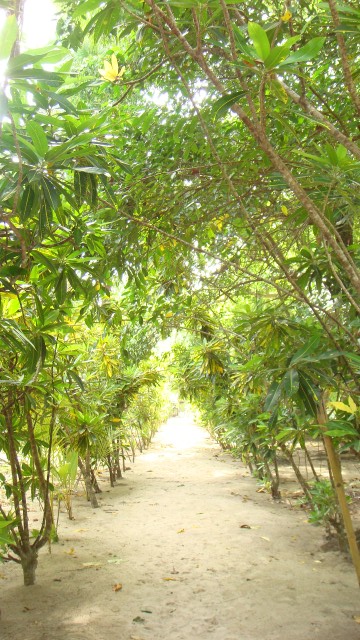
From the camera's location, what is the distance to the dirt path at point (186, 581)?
2627 mm

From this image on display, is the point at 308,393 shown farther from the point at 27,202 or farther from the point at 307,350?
the point at 27,202

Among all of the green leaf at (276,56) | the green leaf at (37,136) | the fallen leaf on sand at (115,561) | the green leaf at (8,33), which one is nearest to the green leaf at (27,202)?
the green leaf at (37,136)

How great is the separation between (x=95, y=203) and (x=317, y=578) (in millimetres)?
3167

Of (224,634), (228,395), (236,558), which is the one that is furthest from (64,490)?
(228,395)

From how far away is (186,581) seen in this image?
3361 millimetres

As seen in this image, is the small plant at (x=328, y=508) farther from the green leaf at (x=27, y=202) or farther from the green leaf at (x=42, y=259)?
the green leaf at (x=27, y=202)

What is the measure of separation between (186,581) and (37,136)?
10.5ft

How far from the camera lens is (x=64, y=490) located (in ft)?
13.6

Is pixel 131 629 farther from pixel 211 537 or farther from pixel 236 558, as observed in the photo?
pixel 211 537

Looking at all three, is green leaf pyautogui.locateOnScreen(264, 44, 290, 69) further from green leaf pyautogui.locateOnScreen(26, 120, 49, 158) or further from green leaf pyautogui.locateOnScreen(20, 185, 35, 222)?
green leaf pyautogui.locateOnScreen(20, 185, 35, 222)

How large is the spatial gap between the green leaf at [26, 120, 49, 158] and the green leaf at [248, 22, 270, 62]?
59 centimetres

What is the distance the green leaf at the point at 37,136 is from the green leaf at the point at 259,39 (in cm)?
59

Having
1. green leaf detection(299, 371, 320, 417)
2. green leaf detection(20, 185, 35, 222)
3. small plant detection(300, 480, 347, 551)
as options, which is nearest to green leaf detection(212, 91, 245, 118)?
green leaf detection(20, 185, 35, 222)

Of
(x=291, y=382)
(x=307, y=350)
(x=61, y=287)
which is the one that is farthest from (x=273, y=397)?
(x=61, y=287)
